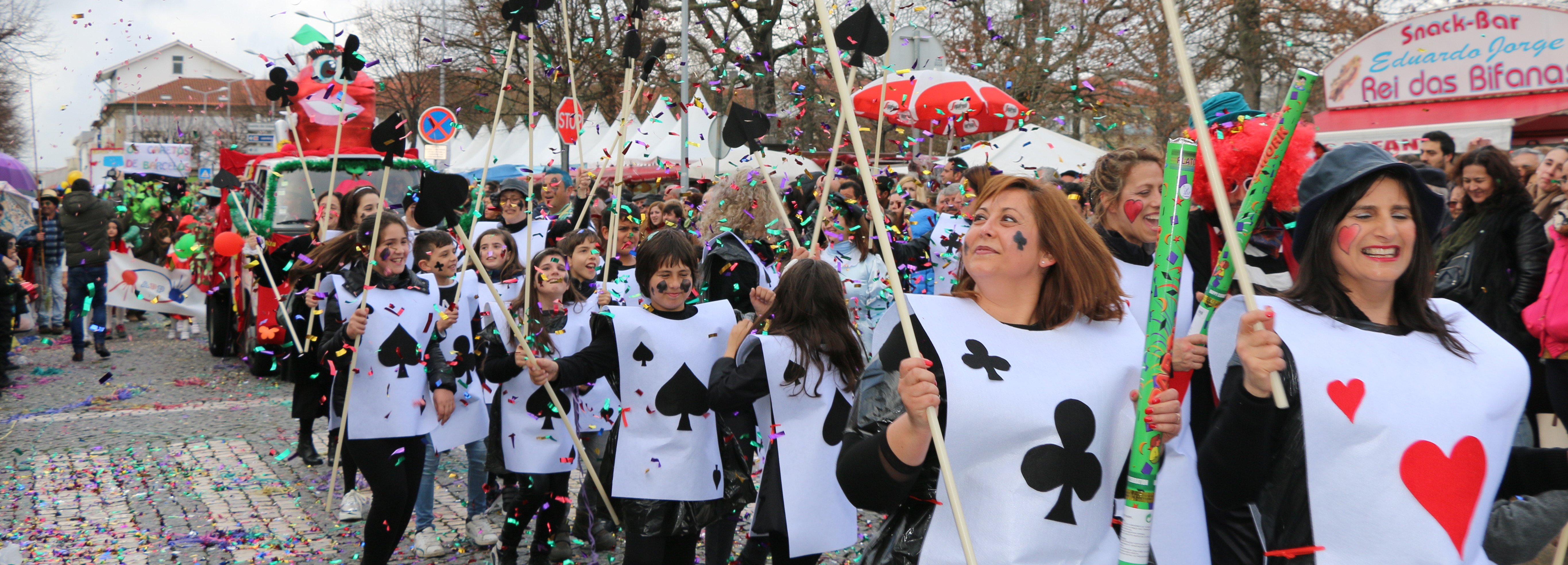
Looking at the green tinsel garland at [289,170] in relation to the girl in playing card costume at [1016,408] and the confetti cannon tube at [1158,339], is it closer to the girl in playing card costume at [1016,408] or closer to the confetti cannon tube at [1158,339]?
the girl in playing card costume at [1016,408]

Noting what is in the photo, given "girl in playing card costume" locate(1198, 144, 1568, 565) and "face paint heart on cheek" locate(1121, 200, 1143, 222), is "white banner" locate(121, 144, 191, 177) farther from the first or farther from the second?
"girl in playing card costume" locate(1198, 144, 1568, 565)

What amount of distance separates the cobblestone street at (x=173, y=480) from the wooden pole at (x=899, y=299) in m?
3.12

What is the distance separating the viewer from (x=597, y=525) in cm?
514

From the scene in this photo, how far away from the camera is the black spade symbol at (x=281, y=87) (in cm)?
568

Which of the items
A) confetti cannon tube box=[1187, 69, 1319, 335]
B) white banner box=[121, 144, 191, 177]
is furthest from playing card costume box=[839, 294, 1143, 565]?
white banner box=[121, 144, 191, 177]

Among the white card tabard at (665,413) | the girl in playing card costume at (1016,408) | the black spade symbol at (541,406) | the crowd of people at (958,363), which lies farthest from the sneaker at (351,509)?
the girl in playing card costume at (1016,408)

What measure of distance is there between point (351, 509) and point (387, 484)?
1600mm

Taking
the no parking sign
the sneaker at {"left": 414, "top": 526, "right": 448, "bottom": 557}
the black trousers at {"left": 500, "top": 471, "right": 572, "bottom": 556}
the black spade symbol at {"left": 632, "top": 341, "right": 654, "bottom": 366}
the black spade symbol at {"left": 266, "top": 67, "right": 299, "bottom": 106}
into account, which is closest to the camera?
the black spade symbol at {"left": 632, "top": 341, "right": 654, "bottom": 366}

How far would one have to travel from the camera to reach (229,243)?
9492 mm

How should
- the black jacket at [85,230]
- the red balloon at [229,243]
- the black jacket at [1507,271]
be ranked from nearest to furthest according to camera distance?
the black jacket at [1507,271]
the red balloon at [229,243]
the black jacket at [85,230]

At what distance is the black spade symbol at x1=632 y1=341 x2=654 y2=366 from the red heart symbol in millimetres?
2459

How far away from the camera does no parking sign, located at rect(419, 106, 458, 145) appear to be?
5238 mm

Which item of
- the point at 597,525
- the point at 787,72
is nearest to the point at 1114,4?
the point at 787,72

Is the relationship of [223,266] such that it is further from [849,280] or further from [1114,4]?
[1114,4]
